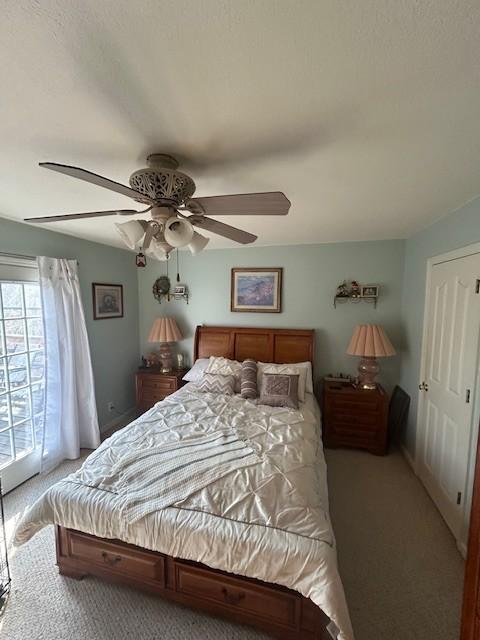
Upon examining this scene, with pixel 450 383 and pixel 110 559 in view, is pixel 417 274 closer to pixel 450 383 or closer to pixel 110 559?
pixel 450 383

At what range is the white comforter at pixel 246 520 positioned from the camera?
121cm

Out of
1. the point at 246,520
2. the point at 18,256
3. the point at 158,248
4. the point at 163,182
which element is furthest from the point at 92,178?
the point at 18,256

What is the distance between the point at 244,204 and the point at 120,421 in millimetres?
3484

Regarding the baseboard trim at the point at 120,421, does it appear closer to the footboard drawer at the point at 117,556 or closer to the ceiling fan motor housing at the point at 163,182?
the footboard drawer at the point at 117,556

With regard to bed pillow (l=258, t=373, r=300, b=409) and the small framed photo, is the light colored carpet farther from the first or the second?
the small framed photo

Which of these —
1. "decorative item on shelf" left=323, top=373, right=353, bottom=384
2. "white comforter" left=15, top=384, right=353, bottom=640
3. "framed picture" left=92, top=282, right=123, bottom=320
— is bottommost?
"white comforter" left=15, top=384, right=353, bottom=640

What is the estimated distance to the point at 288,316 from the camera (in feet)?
11.7

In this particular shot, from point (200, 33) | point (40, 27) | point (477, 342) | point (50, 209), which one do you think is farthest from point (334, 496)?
point (50, 209)

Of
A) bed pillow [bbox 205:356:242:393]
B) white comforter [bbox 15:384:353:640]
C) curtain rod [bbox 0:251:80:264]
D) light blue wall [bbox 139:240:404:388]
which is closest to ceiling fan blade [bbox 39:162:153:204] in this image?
white comforter [bbox 15:384:353:640]

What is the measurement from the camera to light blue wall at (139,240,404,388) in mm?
3258

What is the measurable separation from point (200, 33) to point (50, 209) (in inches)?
76.8

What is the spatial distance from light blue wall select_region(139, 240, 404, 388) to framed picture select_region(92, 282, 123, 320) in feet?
1.63

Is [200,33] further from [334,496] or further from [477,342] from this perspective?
[334,496]

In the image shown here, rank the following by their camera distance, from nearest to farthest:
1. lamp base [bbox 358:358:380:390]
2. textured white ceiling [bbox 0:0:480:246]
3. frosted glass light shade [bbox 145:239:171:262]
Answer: textured white ceiling [bbox 0:0:480:246] < frosted glass light shade [bbox 145:239:171:262] < lamp base [bbox 358:358:380:390]
